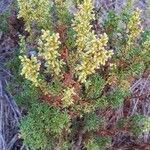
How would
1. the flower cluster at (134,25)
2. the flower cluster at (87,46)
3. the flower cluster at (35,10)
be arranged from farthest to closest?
the flower cluster at (35,10)
the flower cluster at (134,25)
the flower cluster at (87,46)

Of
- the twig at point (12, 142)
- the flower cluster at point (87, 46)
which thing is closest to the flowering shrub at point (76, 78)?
the flower cluster at point (87, 46)

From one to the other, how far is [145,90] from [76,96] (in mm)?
730

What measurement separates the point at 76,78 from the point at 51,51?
293 mm

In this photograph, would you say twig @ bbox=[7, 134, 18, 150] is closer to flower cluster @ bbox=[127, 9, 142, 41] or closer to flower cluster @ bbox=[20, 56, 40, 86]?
flower cluster @ bbox=[20, 56, 40, 86]

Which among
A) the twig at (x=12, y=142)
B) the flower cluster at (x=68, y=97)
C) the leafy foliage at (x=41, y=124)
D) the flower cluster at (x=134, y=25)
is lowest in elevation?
the twig at (x=12, y=142)

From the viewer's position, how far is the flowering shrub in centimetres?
184

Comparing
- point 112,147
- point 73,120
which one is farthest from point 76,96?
point 112,147

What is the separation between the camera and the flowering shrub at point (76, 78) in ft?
6.05

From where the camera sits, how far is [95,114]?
2.10m

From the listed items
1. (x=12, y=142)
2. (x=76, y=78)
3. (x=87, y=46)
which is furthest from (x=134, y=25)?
(x=12, y=142)

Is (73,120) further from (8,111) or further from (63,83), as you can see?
(8,111)

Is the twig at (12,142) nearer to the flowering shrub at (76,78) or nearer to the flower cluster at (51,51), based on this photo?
the flowering shrub at (76,78)

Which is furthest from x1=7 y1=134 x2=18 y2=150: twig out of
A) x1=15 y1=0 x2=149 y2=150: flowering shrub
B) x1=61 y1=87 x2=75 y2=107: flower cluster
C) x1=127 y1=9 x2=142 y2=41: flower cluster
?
x1=127 y1=9 x2=142 y2=41: flower cluster

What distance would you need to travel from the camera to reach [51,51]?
174cm
